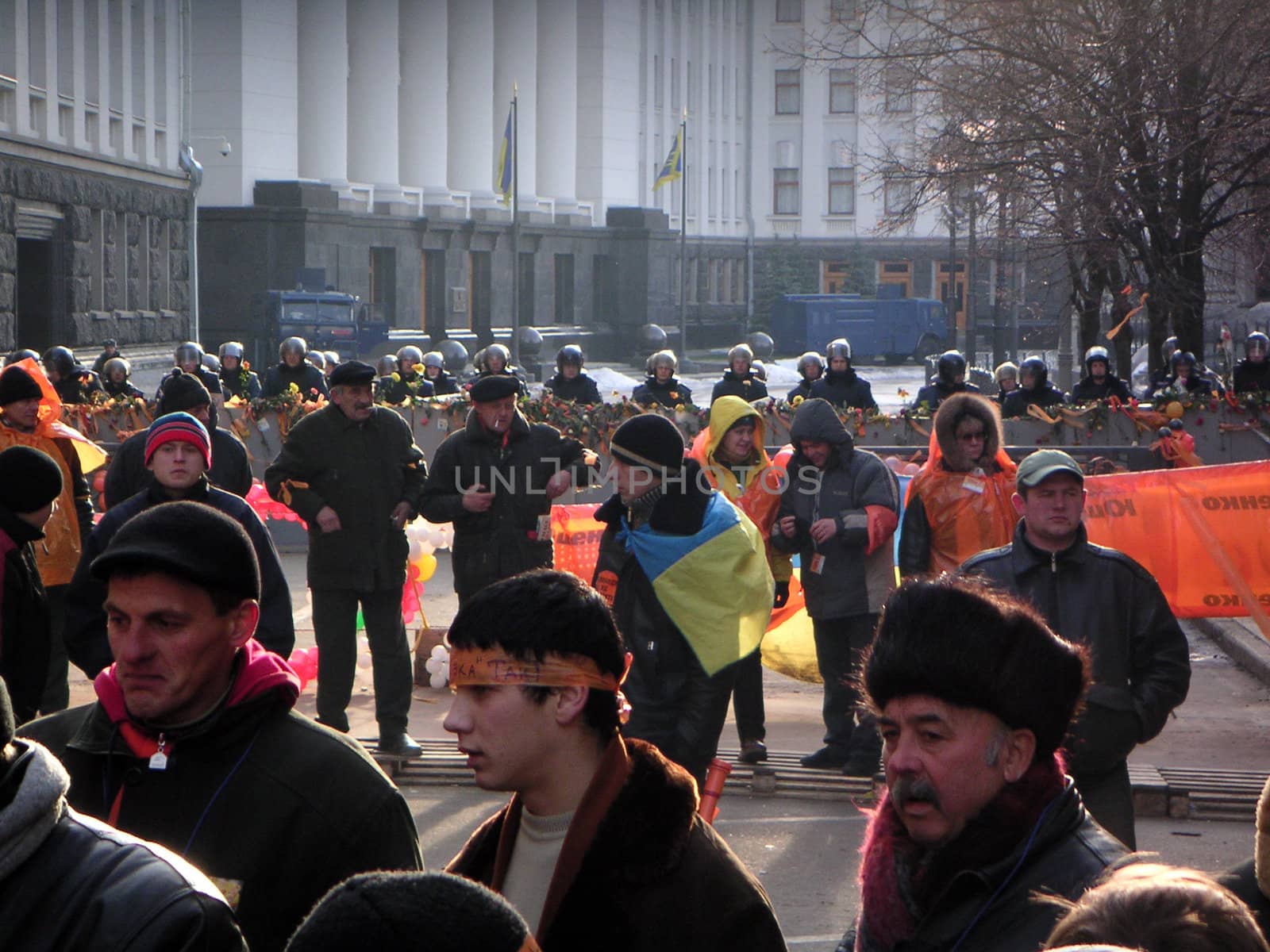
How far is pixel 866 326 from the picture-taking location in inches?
2265

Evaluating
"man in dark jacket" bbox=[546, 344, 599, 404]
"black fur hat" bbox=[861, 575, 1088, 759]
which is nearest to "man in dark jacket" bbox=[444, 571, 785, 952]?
"black fur hat" bbox=[861, 575, 1088, 759]

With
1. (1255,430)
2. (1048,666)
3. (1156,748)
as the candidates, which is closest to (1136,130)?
(1255,430)

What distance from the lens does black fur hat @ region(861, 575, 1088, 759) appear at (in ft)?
8.52

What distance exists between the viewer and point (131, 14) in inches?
1380

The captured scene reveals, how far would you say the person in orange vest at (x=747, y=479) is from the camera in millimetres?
8422

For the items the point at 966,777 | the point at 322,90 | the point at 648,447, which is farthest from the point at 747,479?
the point at 322,90

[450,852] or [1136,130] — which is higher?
[1136,130]

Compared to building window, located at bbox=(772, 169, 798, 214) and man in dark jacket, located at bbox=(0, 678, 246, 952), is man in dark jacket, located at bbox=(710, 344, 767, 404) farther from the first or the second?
building window, located at bbox=(772, 169, 798, 214)

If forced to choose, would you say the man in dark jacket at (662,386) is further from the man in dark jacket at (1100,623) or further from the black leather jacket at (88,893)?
the black leather jacket at (88,893)

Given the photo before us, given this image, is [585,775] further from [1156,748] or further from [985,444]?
[1156,748]

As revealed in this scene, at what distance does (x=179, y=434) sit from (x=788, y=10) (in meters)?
72.3

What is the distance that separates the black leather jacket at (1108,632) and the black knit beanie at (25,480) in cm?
311

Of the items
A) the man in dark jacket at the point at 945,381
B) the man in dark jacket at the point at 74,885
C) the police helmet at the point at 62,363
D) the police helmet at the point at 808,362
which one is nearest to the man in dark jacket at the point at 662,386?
the police helmet at the point at 808,362

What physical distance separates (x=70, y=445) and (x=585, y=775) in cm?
597
